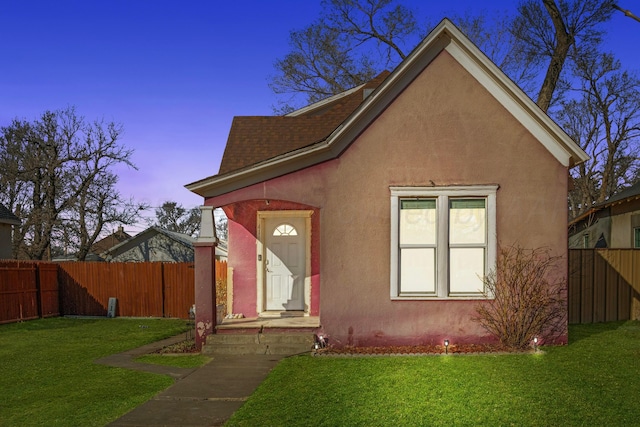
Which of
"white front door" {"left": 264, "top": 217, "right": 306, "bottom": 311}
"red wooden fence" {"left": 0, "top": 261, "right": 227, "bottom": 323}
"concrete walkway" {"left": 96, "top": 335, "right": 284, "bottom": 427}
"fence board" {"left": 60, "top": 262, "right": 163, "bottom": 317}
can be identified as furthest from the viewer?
→ "fence board" {"left": 60, "top": 262, "right": 163, "bottom": 317}

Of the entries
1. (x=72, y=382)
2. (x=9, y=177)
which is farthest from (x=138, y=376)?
(x=9, y=177)

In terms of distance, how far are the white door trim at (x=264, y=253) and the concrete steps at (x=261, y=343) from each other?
89.5 inches

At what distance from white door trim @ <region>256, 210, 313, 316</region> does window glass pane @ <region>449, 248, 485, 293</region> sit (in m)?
3.64

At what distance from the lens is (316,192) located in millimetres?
9469

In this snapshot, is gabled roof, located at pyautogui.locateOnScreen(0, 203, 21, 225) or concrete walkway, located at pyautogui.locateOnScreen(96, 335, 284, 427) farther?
gabled roof, located at pyautogui.locateOnScreen(0, 203, 21, 225)

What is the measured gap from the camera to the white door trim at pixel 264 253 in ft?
38.4

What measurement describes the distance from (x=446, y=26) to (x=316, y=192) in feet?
12.6

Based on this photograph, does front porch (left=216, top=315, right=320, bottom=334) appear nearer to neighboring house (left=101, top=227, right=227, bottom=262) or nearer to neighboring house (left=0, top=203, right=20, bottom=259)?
neighboring house (left=0, top=203, right=20, bottom=259)

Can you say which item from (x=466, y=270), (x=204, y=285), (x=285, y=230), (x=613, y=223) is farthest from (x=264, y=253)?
(x=613, y=223)

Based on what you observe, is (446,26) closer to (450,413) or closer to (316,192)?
(316,192)

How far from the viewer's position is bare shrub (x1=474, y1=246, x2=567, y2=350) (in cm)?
907

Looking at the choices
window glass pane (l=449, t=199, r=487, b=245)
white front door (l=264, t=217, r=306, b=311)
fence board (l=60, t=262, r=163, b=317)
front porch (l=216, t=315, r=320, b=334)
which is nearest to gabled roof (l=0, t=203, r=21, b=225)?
fence board (l=60, t=262, r=163, b=317)

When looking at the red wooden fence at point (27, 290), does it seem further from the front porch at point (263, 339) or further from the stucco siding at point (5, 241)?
the front porch at point (263, 339)

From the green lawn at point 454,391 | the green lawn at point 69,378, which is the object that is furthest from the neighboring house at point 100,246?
the green lawn at point 454,391
